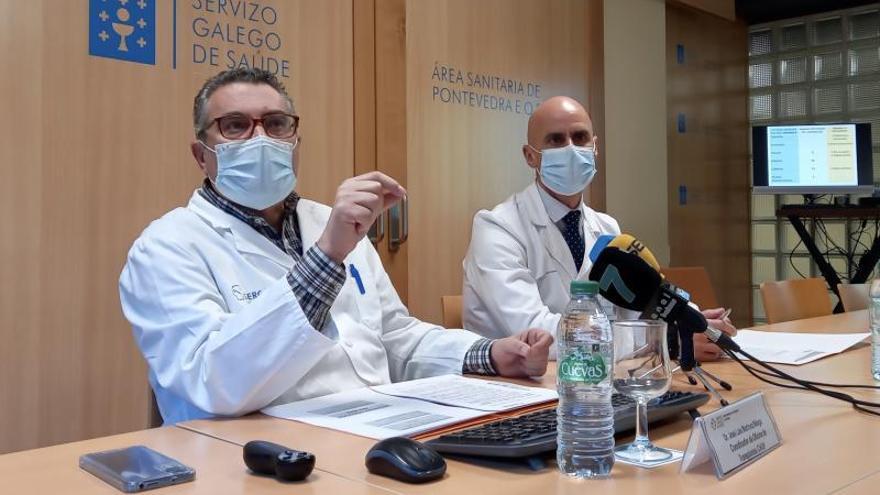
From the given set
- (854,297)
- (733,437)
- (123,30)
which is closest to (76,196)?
(123,30)

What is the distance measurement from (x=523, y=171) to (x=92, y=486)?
10.8 feet

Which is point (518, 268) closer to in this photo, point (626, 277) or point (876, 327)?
point (876, 327)

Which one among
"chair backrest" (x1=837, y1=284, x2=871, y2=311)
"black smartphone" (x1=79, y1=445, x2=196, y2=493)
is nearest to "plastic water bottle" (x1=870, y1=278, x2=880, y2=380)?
"black smartphone" (x1=79, y1=445, x2=196, y2=493)

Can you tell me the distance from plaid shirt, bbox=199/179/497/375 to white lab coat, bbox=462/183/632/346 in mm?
588

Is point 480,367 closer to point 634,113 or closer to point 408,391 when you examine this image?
point 408,391

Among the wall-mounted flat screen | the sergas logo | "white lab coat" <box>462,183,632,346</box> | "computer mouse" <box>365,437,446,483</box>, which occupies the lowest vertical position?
"computer mouse" <box>365,437,446,483</box>

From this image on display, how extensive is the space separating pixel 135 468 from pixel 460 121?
2.91 m

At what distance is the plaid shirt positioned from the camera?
51.8 inches

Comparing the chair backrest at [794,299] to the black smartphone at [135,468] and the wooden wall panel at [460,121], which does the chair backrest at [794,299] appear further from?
the black smartphone at [135,468]

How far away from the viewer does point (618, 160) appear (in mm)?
4668

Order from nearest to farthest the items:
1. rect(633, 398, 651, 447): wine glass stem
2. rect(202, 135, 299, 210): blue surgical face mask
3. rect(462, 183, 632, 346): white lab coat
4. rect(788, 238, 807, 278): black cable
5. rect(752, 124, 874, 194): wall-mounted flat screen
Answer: rect(633, 398, 651, 447): wine glass stem
rect(202, 135, 299, 210): blue surgical face mask
rect(462, 183, 632, 346): white lab coat
rect(752, 124, 874, 194): wall-mounted flat screen
rect(788, 238, 807, 278): black cable

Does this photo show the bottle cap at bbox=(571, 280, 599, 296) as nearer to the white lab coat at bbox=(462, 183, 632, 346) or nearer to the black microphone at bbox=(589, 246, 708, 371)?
the black microphone at bbox=(589, 246, 708, 371)

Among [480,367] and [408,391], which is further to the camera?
[480,367]

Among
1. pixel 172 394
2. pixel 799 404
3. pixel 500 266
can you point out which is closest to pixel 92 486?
pixel 172 394
